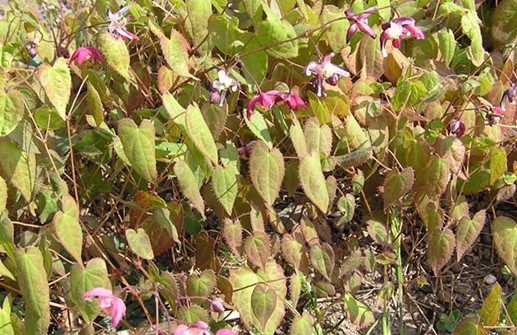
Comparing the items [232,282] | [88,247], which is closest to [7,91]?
[88,247]

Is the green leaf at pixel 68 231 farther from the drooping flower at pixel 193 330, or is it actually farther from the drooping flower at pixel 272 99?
the drooping flower at pixel 272 99

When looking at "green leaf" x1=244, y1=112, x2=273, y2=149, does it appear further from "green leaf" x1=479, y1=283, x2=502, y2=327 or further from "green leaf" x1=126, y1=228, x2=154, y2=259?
"green leaf" x1=479, y1=283, x2=502, y2=327

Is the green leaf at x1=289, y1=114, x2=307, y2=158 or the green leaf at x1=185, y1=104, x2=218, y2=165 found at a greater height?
the green leaf at x1=185, y1=104, x2=218, y2=165

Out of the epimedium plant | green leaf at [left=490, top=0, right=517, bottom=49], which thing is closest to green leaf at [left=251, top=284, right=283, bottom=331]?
the epimedium plant

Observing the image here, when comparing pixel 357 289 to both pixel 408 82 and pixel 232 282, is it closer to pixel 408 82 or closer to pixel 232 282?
pixel 232 282

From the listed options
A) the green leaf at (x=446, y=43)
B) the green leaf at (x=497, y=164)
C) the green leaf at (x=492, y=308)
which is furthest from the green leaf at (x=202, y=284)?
the green leaf at (x=446, y=43)

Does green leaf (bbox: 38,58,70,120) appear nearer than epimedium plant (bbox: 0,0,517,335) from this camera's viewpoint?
Yes
